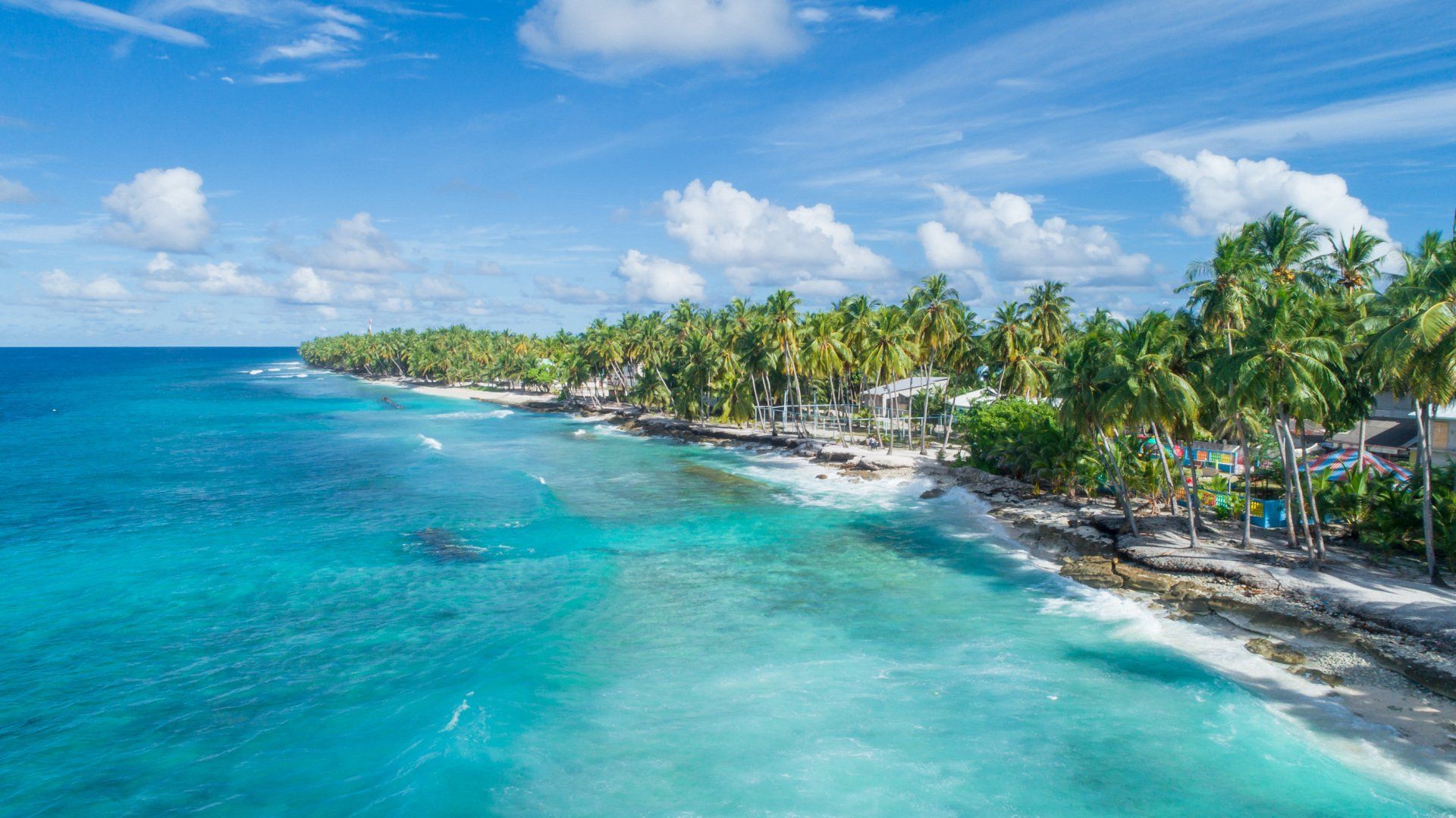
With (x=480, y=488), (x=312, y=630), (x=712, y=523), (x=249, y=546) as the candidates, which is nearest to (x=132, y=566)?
(x=249, y=546)

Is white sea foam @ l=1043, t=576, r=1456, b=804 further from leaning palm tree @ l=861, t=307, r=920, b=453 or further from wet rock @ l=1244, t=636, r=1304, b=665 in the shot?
leaning palm tree @ l=861, t=307, r=920, b=453

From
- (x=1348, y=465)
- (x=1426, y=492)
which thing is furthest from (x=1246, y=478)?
(x=1348, y=465)

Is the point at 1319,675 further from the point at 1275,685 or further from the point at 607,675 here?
the point at 607,675

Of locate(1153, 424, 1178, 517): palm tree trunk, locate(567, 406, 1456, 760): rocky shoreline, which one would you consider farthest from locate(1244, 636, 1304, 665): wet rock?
locate(1153, 424, 1178, 517): palm tree trunk

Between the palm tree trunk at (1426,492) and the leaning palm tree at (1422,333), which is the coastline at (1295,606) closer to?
the palm tree trunk at (1426,492)

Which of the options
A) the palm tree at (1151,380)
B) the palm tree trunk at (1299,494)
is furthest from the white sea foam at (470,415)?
the palm tree trunk at (1299,494)

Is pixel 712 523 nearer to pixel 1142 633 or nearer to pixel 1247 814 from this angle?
pixel 1142 633

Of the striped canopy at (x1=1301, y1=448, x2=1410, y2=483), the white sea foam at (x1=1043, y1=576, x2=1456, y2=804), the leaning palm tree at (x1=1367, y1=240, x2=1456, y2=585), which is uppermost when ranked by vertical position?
the leaning palm tree at (x1=1367, y1=240, x2=1456, y2=585)
